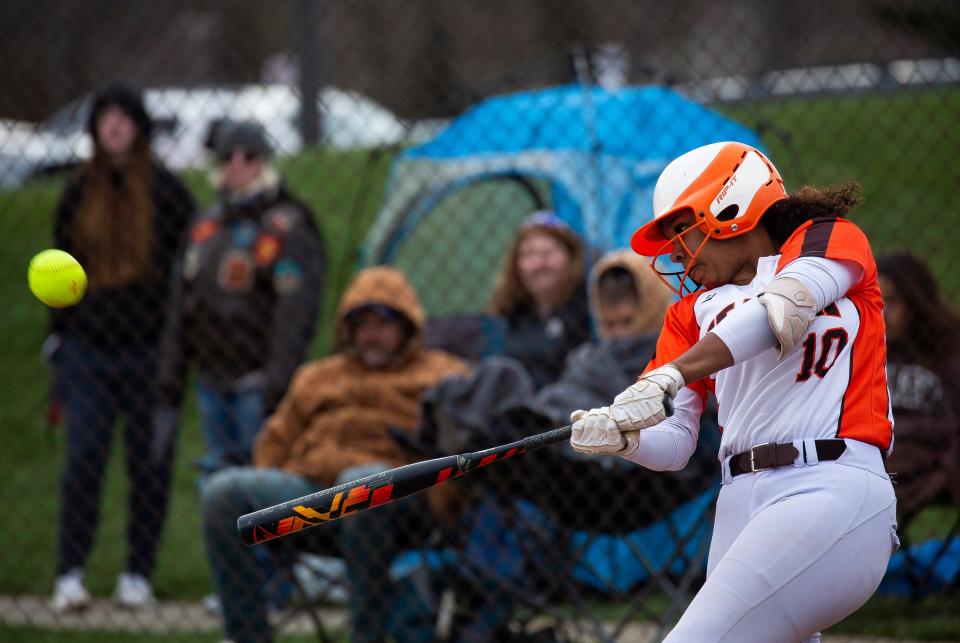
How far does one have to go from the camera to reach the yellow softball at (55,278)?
309 cm

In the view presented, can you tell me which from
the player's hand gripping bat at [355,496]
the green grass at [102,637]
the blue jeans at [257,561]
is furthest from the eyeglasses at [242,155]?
the player's hand gripping bat at [355,496]

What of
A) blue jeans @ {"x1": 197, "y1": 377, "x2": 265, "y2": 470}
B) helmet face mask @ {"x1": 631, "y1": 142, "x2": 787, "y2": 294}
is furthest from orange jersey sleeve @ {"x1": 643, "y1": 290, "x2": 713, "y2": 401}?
blue jeans @ {"x1": 197, "y1": 377, "x2": 265, "y2": 470}

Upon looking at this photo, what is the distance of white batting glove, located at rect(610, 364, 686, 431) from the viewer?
2.28 metres

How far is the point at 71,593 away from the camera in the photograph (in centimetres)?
472

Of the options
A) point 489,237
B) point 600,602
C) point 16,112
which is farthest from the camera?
point 489,237

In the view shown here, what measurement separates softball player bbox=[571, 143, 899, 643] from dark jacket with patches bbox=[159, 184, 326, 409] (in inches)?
92.3

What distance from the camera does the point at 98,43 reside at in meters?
9.18

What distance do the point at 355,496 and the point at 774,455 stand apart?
86 cm

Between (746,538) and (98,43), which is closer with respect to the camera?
(746,538)

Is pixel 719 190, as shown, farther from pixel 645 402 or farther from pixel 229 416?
pixel 229 416

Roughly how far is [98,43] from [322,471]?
6077mm

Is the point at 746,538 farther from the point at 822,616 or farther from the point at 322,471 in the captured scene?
the point at 322,471

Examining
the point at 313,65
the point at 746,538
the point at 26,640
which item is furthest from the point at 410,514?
the point at 313,65

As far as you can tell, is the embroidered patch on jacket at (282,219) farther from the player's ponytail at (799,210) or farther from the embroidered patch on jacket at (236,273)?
the player's ponytail at (799,210)
